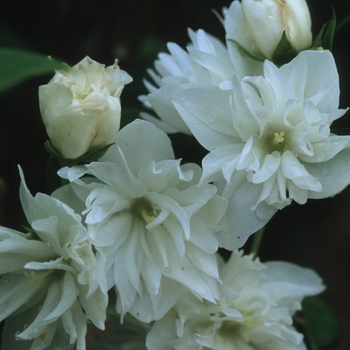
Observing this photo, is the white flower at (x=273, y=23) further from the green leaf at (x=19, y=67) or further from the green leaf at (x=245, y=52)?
the green leaf at (x=19, y=67)

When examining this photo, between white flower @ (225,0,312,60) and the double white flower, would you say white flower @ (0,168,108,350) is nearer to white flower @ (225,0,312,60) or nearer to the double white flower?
the double white flower

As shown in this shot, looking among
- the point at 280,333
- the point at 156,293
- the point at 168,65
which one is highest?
the point at 168,65

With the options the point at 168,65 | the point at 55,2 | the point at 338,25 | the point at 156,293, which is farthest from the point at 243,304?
the point at 55,2

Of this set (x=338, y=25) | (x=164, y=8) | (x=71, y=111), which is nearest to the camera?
(x=71, y=111)

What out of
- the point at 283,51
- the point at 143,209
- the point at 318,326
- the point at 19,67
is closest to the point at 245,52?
the point at 283,51

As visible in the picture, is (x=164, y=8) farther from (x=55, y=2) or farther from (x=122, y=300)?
(x=122, y=300)

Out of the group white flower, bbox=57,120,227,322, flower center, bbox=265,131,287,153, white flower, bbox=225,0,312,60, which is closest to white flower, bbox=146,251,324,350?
white flower, bbox=57,120,227,322
